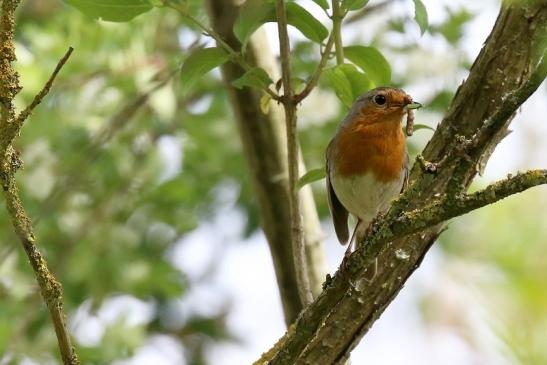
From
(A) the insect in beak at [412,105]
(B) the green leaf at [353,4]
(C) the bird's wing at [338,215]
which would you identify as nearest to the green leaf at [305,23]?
(B) the green leaf at [353,4]

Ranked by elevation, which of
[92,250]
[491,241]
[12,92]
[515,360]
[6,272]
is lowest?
[515,360]

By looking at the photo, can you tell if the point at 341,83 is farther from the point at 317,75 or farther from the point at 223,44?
the point at 223,44

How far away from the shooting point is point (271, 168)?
13.6 ft

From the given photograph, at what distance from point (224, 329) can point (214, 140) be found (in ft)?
6.26

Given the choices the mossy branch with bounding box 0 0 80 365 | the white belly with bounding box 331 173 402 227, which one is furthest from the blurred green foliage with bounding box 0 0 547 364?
the mossy branch with bounding box 0 0 80 365

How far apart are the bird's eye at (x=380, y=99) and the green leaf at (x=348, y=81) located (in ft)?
3.24

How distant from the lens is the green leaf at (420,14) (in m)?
2.89

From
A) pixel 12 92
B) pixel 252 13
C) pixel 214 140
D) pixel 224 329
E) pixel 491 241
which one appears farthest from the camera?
pixel 224 329

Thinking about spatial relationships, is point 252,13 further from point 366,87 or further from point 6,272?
point 6,272

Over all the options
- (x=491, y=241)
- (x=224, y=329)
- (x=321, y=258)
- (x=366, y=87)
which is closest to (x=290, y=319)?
(x=321, y=258)

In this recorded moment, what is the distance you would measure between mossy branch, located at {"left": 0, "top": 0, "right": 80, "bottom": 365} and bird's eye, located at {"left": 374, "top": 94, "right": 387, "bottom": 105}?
228 cm

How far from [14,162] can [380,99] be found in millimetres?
2408

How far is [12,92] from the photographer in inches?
81.3

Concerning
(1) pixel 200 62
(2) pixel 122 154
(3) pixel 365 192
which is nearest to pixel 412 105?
(3) pixel 365 192
